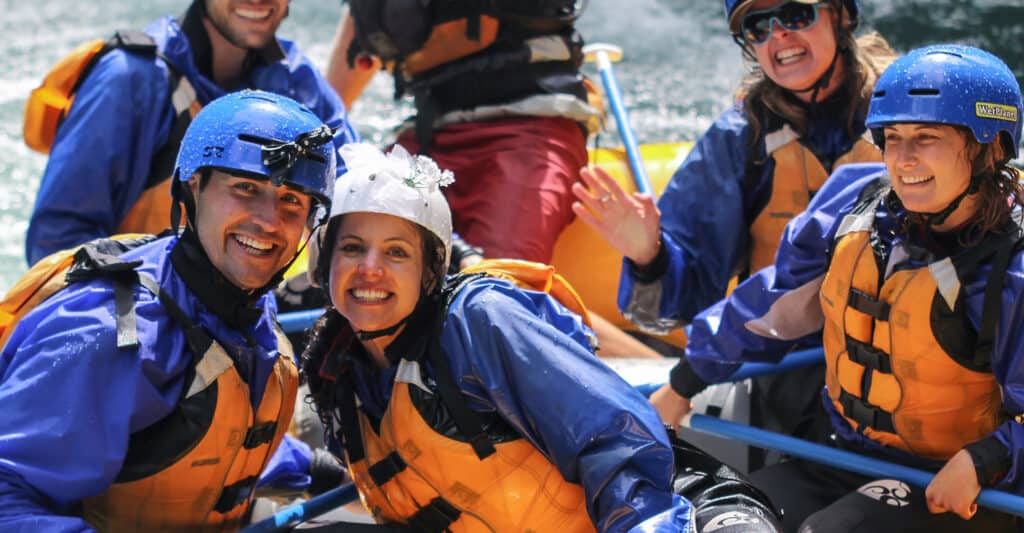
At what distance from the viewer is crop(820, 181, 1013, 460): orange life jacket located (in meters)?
2.57

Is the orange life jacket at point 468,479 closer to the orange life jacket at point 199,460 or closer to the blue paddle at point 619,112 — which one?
the orange life jacket at point 199,460

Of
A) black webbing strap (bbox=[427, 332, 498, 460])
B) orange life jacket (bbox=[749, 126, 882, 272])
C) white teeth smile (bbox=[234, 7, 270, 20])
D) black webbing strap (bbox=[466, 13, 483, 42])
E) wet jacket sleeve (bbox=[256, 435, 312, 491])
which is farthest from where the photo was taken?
black webbing strap (bbox=[466, 13, 483, 42])

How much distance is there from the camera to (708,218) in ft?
11.2

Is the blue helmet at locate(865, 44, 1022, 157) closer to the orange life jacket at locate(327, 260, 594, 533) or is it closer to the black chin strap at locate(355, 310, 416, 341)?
the orange life jacket at locate(327, 260, 594, 533)

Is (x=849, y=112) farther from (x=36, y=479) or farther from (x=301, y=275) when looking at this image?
(x=36, y=479)

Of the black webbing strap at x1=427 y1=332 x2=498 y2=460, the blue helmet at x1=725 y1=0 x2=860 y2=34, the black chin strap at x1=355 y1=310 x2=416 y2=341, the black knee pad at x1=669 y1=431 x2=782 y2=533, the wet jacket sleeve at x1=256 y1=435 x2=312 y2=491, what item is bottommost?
the wet jacket sleeve at x1=256 y1=435 x2=312 y2=491

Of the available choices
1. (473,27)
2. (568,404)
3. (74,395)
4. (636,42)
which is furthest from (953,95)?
(636,42)

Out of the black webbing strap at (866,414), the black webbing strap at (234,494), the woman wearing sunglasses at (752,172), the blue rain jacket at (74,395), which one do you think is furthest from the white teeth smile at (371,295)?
the black webbing strap at (866,414)

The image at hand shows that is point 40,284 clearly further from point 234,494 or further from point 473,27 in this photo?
point 473,27

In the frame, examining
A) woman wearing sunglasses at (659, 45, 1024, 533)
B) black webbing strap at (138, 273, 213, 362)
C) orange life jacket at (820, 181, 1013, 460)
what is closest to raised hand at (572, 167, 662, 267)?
woman wearing sunglasses at (659, 45, 1024, 533)

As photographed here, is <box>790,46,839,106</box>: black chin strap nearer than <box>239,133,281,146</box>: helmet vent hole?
No

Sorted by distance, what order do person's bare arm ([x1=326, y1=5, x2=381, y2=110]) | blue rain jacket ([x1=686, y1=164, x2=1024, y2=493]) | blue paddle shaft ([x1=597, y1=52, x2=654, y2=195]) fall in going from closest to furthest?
blue rain jacket ([x1=686, y1=164, x2=1024, y2=493]) → blue paddle shaft ([x1=597, y1=52, x2=654, y2=195]) → person's bare arm ([x1=326, y1=5, x2=381, y2=110])

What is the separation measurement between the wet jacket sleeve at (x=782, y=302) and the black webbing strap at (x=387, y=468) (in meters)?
0.84

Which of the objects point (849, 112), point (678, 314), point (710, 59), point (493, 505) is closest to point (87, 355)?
point (493, 505)
